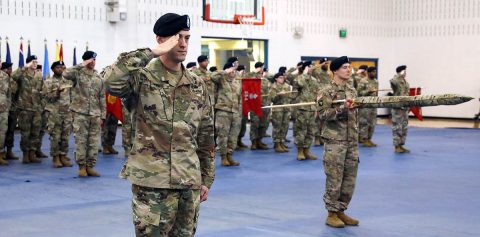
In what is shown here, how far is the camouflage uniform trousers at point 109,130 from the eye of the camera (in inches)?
526

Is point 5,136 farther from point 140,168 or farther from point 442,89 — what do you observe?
point 442,89

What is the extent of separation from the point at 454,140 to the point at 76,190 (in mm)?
10410

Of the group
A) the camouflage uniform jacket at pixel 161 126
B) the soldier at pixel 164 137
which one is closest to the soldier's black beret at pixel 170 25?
the soldier at pixel 164 137

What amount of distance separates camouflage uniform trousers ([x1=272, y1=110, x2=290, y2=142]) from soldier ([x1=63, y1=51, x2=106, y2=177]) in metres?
4.82

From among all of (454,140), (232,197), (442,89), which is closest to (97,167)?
(232,197)

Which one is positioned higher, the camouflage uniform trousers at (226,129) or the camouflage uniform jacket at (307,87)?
the camouflage uniform jacket at (307,87)

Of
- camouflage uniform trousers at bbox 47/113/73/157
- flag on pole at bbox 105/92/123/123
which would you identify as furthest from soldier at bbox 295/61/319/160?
camouflage uniform trousers at bbox 47/113/73/157

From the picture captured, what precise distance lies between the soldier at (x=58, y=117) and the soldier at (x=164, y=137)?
7643 millimetres

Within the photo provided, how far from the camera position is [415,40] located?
2422 centimetres

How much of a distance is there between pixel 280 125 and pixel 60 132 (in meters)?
4.75

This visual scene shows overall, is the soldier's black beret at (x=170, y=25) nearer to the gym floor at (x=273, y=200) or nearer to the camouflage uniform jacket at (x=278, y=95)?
the gym floor at (x=273, y=200)

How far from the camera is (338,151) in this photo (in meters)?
6.84

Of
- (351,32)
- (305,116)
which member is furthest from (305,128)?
(351,32)

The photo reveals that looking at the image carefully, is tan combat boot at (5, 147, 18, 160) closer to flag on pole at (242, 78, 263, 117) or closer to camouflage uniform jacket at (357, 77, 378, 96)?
flag on pole at (242, 78, 263, 117)
